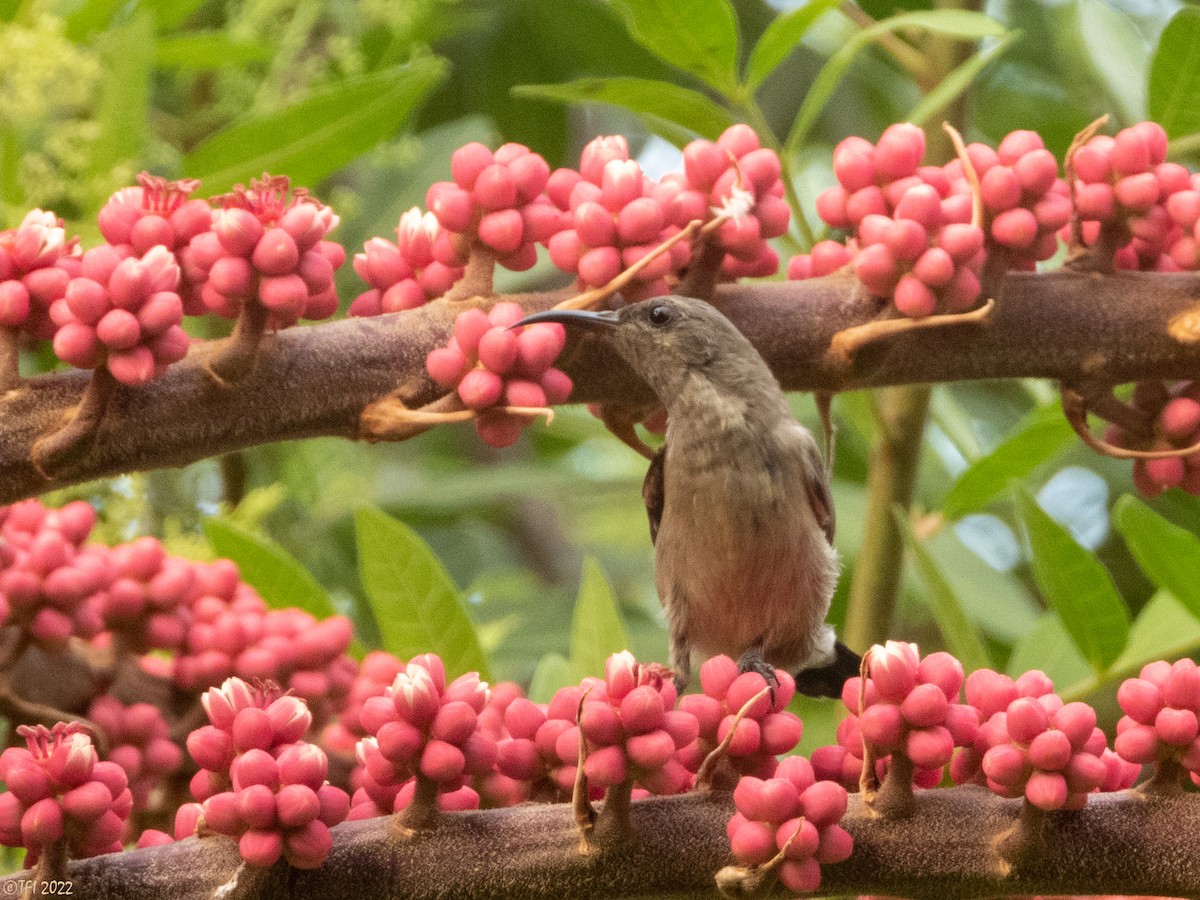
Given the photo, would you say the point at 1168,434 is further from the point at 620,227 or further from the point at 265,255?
the point at 265,255

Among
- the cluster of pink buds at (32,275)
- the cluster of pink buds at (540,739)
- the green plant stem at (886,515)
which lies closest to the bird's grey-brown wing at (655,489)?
the green plant stem at (886,515)

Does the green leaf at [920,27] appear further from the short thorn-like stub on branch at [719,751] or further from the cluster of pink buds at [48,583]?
the cluster of pink buds at [48,583]

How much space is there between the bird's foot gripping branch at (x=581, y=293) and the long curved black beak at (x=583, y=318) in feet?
0.08

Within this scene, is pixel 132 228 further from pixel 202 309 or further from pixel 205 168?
pixel 205 168

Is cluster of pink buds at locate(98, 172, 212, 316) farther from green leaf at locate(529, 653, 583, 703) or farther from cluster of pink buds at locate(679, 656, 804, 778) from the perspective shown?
green leaf at locate(529, 653, 583, 703)

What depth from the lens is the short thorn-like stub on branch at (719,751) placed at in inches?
63.2

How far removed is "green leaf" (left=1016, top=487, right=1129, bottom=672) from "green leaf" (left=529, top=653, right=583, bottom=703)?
0.75 meters

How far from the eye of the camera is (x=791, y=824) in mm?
1546

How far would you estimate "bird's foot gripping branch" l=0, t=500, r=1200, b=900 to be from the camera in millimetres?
1578

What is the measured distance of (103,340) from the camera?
160cm

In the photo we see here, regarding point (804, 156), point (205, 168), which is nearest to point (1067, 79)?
point (804, 156)

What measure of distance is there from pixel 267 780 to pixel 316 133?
1.46 meters

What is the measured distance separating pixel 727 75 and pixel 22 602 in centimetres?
130

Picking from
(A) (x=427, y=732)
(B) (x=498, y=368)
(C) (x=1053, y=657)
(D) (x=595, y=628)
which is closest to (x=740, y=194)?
(B) (x=498, y=368)
